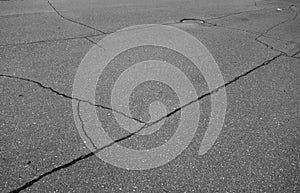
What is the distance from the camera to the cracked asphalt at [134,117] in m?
2.38

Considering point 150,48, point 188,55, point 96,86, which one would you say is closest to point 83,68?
point 96,86

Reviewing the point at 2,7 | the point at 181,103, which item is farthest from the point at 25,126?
the point at 2,7

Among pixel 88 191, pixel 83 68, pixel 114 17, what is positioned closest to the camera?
pixel 88 191

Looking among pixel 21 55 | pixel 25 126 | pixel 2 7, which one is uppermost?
pixel 2 7

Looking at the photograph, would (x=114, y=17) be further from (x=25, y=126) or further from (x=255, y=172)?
(x=255, y=172)

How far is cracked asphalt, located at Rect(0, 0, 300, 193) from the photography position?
2.38 meters

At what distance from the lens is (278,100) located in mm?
3707

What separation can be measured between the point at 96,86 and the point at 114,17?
3841 millimetres

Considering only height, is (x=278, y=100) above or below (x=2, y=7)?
below

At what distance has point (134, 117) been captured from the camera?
125 inches

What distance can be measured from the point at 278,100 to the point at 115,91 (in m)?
2.45

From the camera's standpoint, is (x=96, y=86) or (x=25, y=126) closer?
(x=25, y=126)

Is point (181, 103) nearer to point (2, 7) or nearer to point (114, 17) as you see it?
point (114, 17)

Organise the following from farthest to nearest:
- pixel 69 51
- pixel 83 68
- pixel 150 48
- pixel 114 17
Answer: pixel 114 17 < pixel 150 48 < pixel 69 51 < pixel 83 68
